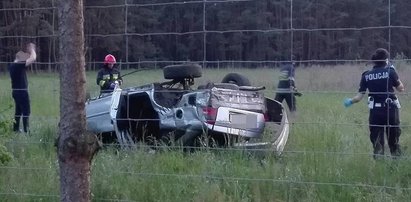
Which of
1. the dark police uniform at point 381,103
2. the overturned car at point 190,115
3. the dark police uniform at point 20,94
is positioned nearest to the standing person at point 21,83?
the dark police uniform at point 20,94

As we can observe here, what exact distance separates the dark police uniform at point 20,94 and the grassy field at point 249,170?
50.9 inches

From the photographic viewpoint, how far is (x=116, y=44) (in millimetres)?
7172

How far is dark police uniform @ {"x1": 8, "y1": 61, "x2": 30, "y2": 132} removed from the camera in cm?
924

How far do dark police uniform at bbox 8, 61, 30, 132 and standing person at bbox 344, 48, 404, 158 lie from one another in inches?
144

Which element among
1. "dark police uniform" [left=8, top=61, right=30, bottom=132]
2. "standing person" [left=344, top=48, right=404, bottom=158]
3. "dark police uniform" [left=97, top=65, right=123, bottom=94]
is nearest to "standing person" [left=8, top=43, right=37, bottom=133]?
"dark police uniform" [left=8, top=61, right=30, bottom=132]

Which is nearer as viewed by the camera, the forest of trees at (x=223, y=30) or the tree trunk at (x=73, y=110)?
the tree trunk at (x=73, y=110)

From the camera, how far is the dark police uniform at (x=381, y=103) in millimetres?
7820

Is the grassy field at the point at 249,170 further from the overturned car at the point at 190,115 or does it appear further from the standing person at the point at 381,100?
the overturned car at the point at 190,115

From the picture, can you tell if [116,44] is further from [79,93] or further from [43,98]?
[43,98]

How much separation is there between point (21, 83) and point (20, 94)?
1.39 metres

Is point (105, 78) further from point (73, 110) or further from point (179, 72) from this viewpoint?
point (73, 110)

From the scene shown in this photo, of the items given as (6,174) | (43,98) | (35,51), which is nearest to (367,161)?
(6,174)

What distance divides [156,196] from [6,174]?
153 centimetres

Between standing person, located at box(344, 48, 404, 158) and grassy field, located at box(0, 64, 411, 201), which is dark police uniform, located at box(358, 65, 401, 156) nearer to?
standing person, located at box(344, 48, 404, 158)
